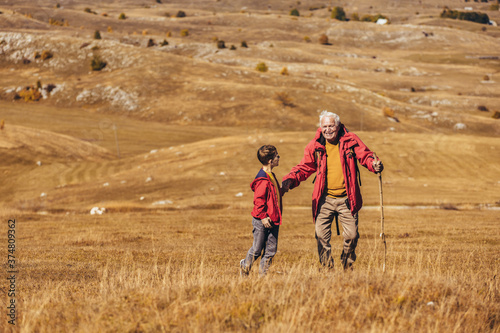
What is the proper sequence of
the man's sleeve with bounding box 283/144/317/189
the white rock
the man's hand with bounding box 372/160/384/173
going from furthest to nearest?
the white rock, the man's sleeve with bounding box 283/144/317/189, the man's hand with bounding box 372/160/384/173

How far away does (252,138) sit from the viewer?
50.6 metres

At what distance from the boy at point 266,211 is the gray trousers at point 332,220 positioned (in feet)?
2.49

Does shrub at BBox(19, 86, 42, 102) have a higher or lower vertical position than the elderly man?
higher

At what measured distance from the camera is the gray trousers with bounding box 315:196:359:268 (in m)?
8.72

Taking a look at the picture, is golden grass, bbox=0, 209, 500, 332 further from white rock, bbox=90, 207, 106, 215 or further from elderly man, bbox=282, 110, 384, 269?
white rock, bbox=90, 207, 106, 215

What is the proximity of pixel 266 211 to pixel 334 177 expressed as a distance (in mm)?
1289

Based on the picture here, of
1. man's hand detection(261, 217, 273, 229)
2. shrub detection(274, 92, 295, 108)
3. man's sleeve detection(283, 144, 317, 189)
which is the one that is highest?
shrub detection(274, 92, 295, 108)

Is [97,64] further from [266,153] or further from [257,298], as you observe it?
[257,298]

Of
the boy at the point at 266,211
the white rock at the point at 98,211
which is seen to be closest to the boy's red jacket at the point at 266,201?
the boy at the point at 266,211

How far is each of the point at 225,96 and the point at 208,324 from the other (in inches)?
3587

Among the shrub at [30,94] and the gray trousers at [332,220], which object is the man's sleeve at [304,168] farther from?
the shrub at [30,94]

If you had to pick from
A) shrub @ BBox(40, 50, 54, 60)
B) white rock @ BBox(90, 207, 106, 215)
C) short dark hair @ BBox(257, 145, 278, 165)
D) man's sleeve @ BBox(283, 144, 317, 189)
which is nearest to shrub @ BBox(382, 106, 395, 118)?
white rock @ BBox(90, 207, 106, 215)

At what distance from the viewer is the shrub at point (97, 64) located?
4459 inches

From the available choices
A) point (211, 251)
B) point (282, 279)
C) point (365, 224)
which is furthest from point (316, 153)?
point (365, 224)
